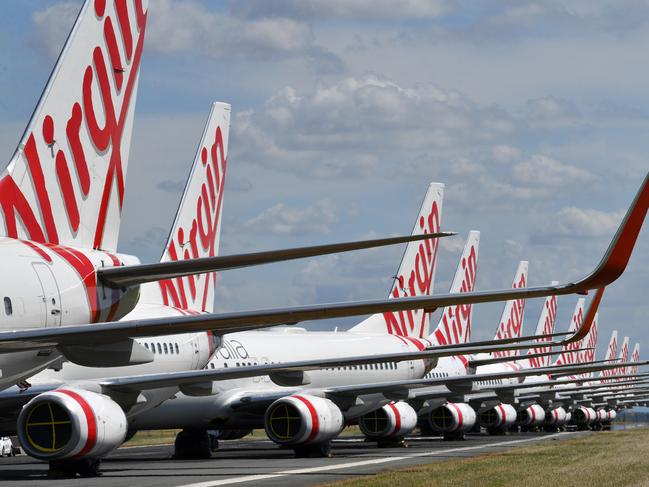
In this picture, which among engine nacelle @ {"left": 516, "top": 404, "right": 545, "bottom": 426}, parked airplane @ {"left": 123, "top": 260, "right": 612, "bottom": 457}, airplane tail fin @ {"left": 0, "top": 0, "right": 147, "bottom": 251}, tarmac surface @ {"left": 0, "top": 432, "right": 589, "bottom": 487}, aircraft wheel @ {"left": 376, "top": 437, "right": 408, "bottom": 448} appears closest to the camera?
airplane tail fin @ {"left": 0, "top": 0, "right": 147, "bottom": 251}

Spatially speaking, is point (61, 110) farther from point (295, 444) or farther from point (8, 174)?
point (295, 444)

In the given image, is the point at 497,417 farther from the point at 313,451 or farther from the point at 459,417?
the point at 313,451

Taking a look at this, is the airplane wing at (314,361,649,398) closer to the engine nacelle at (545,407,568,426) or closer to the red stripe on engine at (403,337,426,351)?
the red stripe on engine at (403,337,426,351)

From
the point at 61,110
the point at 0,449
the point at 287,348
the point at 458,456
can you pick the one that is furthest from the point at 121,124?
the point at 0,449

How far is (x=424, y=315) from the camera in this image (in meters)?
41.7

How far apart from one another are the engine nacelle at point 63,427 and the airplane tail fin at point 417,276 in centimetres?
2219

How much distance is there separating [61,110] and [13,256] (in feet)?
7.86

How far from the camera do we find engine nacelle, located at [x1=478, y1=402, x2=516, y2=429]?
48.8 meters

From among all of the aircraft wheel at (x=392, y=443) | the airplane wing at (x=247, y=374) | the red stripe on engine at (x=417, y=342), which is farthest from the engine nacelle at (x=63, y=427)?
the red stripe on engine at (x=417, y=342)

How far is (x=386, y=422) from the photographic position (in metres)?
32.6

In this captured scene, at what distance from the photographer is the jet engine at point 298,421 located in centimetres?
2595

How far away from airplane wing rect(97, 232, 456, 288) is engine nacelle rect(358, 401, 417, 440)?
19.5m

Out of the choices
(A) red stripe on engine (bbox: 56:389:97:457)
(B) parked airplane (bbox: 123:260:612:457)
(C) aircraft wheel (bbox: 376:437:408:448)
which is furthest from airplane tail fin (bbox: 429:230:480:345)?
(A) red stripe on engine (bbox: 56:389:97:457)

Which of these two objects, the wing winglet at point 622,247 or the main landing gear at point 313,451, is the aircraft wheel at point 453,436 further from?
the wing winglet at point 622,247
